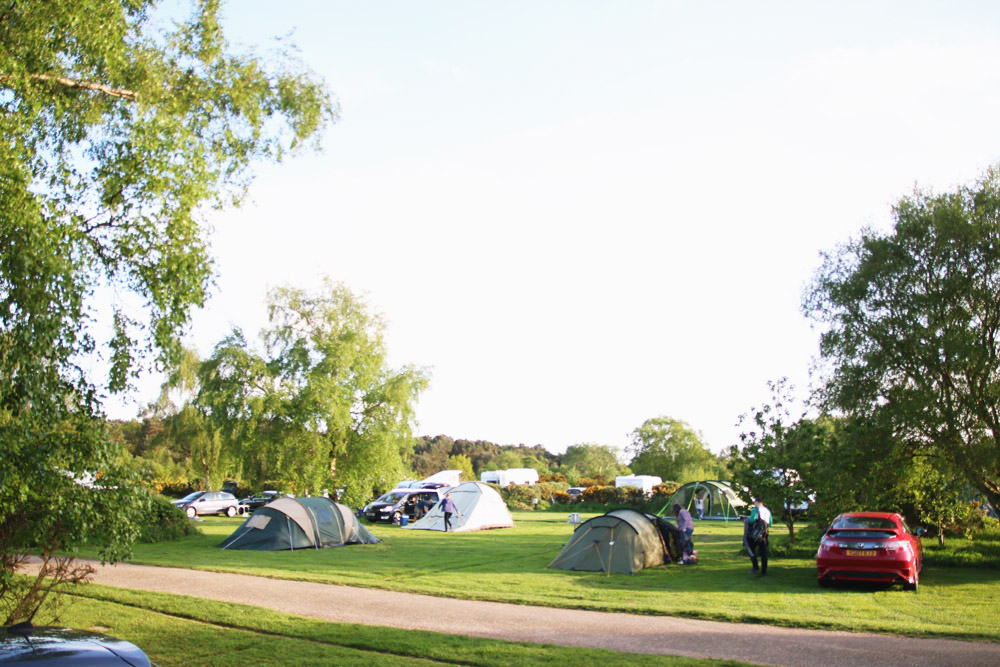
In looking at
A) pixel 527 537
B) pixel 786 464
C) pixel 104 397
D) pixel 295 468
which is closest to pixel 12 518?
pixel 104 397

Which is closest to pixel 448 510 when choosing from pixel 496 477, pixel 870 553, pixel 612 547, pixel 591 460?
pixel 612 547

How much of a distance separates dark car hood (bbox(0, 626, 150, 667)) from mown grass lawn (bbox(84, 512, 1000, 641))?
29.0ft

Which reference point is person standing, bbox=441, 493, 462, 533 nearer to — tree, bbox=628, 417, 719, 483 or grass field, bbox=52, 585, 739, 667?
grass field, bbox=52, 585, 739, 667

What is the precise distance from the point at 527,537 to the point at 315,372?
11781mm

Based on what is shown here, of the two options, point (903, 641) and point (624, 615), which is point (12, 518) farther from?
point (903, 641)

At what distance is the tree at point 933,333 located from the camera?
17703 millimetres

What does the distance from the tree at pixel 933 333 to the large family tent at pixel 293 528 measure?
15570 mm

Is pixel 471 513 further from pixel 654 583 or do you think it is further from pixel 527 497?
pixel 527 497

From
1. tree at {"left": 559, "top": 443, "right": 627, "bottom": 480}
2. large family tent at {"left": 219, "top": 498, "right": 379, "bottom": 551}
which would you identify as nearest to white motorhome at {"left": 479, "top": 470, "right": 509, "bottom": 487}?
tree at {"left": 559, "top": 443, "right": 627, "bottom": 480}

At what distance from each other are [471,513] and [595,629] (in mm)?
21887

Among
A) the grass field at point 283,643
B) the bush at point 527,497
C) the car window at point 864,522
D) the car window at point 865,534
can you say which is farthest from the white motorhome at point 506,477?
the grass field at point 283,643

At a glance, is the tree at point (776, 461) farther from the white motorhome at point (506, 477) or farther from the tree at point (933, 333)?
the white motorhome at point (506, 477)

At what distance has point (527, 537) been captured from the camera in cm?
2752

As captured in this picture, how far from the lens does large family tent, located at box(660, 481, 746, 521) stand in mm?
37656
